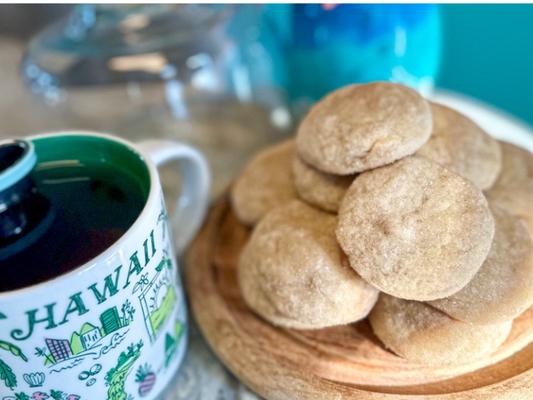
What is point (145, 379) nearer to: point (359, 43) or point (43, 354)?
point (43, 354)

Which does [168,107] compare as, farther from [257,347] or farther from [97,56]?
[257,347]

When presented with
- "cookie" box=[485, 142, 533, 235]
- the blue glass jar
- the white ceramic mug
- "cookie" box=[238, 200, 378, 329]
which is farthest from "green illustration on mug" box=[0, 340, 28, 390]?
the blue glass jar

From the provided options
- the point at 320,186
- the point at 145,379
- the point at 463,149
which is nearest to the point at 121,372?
the point at 145,379

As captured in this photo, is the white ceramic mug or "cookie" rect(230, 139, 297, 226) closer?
the white ceramic mug

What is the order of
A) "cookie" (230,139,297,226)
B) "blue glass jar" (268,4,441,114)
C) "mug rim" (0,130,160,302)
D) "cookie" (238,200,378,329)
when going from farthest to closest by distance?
A: "blue glass jar" (268,4,441,114), "cookie" (230,139,297,226), "cookie" (238,200,378,329), "mug rim" (0,130,160,302)

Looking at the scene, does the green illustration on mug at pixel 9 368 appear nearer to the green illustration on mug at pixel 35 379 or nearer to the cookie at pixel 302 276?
the green illustration on mug at pixel 35 379

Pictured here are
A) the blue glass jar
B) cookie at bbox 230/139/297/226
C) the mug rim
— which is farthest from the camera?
the blue glass jar

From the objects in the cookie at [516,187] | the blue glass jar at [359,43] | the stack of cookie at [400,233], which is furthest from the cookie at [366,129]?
the blue glass jar at [359,43]

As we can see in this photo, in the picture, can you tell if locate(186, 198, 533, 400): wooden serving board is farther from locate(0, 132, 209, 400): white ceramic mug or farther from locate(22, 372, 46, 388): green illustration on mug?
locate(22, 372, 46, 388): green illustration on mug
